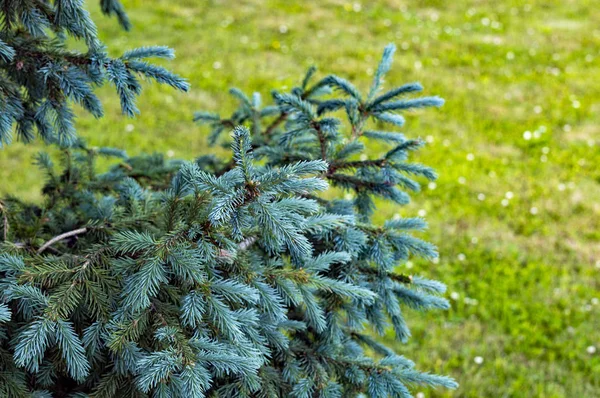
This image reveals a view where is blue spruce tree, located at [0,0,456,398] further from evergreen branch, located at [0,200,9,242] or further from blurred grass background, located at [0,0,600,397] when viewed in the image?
blurred grass background, located at [0,0,600,397]

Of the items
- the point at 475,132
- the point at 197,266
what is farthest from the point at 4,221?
the point at 475,132

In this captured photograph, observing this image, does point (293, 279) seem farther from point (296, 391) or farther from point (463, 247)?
point (463, 247)

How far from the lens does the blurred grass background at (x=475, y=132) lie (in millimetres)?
3426

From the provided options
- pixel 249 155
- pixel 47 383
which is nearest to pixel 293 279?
pixel 249 155

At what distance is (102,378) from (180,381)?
251mm

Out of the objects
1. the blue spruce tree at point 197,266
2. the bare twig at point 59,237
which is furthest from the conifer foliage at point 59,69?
the bare twig at point 59,237

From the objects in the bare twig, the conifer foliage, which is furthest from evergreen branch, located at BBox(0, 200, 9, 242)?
the conifer foliage

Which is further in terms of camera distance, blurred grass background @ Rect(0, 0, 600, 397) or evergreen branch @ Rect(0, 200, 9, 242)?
blurred grass background @ Rect(0, 0, 600, 397)

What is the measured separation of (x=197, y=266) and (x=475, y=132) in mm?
4686

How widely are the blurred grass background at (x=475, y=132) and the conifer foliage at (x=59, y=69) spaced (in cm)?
237

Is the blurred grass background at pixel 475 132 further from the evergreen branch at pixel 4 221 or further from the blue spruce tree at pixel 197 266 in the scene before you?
the evergreen branch at pixel 4 221

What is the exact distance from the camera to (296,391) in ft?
4.57

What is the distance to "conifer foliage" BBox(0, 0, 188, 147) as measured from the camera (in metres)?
1.41

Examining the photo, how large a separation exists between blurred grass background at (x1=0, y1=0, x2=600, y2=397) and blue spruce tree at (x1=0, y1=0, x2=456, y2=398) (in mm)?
1745
